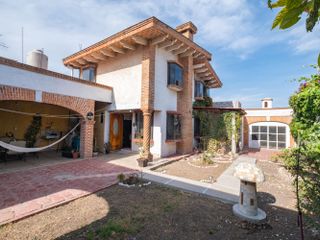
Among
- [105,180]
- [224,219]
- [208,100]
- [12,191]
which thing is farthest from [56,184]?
[208,100]

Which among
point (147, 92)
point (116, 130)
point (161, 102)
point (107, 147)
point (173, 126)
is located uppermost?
point (147, 92)

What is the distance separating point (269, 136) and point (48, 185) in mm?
17004

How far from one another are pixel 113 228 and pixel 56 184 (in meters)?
3.06

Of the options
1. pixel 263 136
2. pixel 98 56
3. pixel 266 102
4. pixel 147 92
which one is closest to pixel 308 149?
pixel 147 92

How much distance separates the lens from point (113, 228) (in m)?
3.32

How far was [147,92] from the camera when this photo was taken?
8.63 metres

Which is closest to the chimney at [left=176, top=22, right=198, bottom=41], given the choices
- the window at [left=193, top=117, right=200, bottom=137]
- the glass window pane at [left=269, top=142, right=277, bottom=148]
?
the window at [left=193, top=117, right=200, bottom=137]

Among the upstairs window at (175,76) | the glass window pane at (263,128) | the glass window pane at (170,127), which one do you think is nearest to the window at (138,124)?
the glass window pane at (170,127)

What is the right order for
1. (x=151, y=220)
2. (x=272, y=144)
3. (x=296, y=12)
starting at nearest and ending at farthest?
1. (x=296, y=12)
2. (x=151, y=220)
3. (x=272, y=144)

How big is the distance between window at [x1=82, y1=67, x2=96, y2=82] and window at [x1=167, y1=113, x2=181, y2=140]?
226 inches

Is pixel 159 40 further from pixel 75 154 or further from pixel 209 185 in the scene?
pixel 75 154

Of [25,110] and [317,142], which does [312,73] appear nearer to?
[317,142]

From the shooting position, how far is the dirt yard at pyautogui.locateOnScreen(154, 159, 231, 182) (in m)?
6.73

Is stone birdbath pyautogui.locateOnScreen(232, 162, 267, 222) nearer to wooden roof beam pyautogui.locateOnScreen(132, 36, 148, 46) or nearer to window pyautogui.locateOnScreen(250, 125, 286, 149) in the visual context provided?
wooden roof beam pyautogui.locateOnScreen(132, 36, 148, 46)
